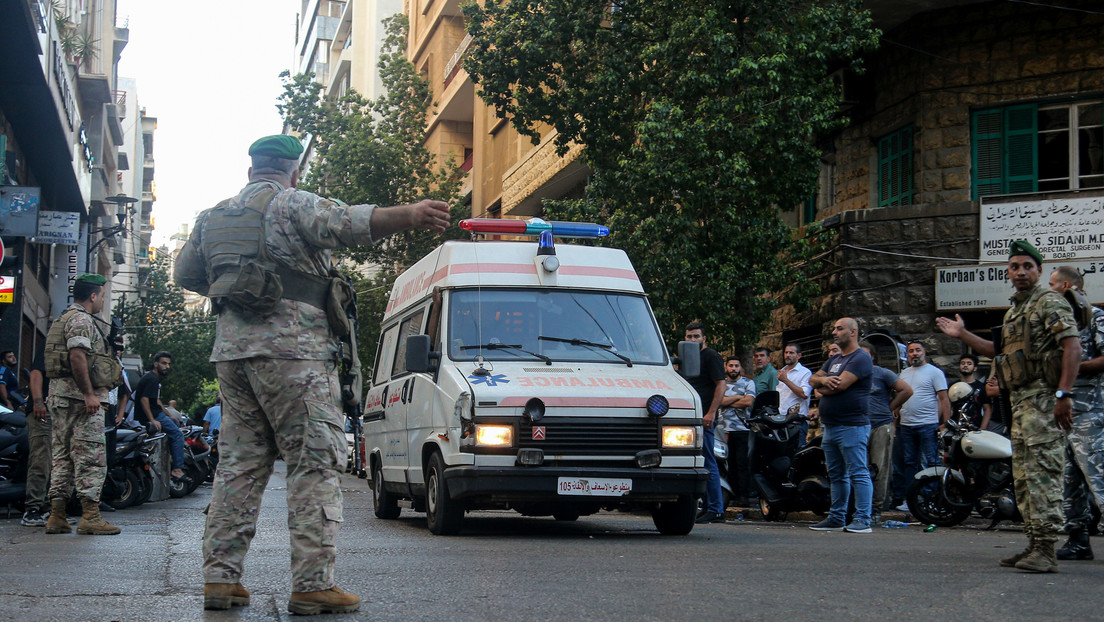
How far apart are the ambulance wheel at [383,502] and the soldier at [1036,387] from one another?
20.5 ft

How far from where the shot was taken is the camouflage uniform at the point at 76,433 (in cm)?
962

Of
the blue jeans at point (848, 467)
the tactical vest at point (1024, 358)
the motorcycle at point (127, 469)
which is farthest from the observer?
the motorcycle at point (127, 469)

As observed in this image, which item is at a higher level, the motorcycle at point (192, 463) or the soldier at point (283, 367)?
the soldier at point (283, 367)

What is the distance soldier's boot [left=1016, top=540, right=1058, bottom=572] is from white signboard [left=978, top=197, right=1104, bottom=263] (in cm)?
1035

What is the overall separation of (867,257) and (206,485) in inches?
470

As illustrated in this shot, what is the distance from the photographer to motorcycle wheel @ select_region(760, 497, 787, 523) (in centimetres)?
1251

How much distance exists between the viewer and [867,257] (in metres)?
18.1

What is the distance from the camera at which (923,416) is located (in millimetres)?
13562

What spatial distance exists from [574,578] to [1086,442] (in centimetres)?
334

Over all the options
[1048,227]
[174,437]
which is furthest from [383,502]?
[1048,227]

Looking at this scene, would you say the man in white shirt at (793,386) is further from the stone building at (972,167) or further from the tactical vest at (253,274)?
the tactical vest at (253,274)

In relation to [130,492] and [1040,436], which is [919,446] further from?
[130,492]

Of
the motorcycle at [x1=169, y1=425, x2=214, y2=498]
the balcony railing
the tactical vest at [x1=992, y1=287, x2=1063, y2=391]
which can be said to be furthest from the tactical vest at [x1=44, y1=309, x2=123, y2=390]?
the balcony railing

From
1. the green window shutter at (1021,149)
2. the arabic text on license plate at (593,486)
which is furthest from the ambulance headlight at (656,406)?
the green window shutter at (1021,149)
